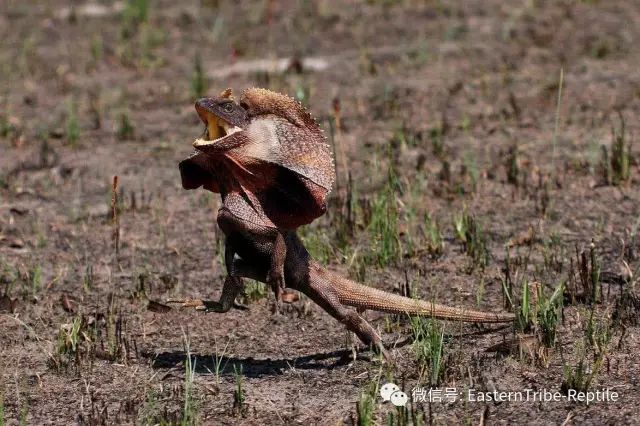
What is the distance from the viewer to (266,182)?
4.66 metres

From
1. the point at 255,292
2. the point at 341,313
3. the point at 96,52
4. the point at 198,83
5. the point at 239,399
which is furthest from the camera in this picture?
the point at 96,52

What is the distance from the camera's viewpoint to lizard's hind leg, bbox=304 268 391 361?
4891 millimetres

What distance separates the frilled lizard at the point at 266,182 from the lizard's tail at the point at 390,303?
6 cm

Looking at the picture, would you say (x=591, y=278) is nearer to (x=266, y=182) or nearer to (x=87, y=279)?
(x=266, y=182)

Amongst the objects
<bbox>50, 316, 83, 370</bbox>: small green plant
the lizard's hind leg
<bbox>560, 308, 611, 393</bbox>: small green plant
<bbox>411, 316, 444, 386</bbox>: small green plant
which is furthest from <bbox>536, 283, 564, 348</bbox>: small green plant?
<bbox>50, 316, 83, 370</bbox>: small green plant

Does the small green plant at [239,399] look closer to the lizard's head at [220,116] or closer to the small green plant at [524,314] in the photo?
the lizard's head at [220,116]

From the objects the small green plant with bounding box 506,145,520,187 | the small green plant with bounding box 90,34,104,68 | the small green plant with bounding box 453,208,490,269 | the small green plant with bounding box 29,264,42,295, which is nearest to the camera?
the small green plant with bounding box 29,264,42,295

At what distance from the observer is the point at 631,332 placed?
16.4 feet

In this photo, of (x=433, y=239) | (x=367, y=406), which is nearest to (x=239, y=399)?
(x=367, y=406)

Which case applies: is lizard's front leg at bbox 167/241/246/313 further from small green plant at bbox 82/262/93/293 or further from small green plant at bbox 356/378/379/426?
small green plant at bbox 82/262/93/293

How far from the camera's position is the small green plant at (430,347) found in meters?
4.55

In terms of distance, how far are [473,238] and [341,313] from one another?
4.80ft

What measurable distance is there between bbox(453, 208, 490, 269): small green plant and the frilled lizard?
3.70 feet

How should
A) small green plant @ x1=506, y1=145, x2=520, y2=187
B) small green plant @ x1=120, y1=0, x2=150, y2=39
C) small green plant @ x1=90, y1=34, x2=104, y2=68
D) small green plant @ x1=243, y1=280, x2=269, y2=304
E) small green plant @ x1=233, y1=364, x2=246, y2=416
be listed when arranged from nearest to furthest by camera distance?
1. small green plant @ x1=233, y1=364, x2=246, y2=416
2. small green plant @ x1=243, y1=280, x2=269, y2=304
3. small green plant @ x1=506, y1=145, x2=520, y2=187
4. small green plant @ x1=90, y1=34, x2=104, y2=68
5. small green plant @ x1=120, y1=0, x2=150, y2=39
